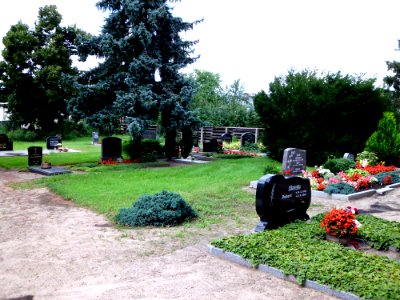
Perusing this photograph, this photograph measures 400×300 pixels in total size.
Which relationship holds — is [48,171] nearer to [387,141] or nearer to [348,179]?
[348,179]

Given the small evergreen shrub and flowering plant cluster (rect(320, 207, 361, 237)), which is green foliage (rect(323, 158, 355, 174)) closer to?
the small evergreen shrub

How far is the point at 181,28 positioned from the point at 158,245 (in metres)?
15.7

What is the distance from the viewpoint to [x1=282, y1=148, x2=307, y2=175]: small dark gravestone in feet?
44.6

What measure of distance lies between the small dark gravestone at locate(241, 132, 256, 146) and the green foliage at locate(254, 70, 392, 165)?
821cm

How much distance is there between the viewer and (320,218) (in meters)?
7.77

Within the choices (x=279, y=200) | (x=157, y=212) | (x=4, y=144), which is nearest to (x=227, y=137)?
(x=4, y=144)

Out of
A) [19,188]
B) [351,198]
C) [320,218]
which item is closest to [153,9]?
[19,188]

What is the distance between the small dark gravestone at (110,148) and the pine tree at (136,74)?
63 cm

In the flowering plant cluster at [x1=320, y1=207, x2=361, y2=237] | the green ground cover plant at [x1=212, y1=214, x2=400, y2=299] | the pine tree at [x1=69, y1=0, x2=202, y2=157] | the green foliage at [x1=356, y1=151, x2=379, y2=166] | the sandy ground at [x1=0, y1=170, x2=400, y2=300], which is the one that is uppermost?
the pine tree at [x1=69, y1=0, x2=202, y2=157]

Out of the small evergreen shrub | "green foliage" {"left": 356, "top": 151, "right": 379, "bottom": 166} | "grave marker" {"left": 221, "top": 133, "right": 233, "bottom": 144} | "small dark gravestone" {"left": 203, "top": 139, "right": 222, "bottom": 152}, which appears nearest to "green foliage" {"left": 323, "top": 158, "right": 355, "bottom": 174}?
"green foliage" {"left": 356, "top": 151, "right": 379, "bottom": 166}

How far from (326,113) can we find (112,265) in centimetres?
1499

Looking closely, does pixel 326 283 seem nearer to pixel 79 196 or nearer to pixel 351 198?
pixel 351 198

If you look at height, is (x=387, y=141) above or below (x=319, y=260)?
above

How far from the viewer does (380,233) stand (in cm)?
668
